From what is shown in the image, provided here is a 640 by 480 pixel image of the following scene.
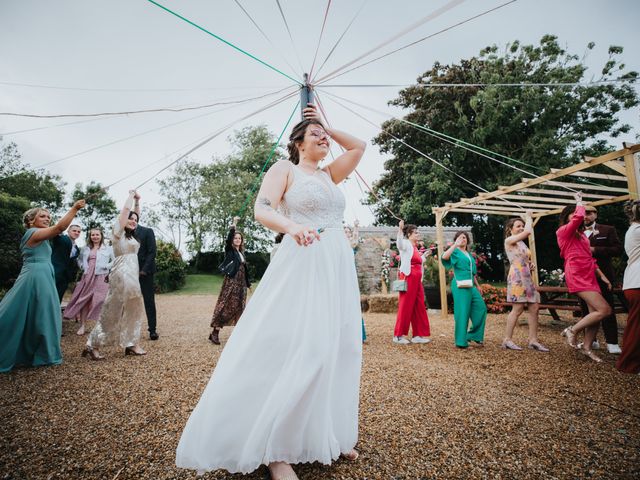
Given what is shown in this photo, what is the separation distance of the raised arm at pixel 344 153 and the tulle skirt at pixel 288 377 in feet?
2.05

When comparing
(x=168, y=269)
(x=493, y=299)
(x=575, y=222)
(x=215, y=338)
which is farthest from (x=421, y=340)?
(x=168, y=269)

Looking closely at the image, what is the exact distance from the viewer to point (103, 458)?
2074mm

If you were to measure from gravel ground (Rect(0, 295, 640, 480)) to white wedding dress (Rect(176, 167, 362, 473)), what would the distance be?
384 mm

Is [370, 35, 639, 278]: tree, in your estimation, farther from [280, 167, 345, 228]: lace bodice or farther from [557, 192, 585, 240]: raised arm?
[280, 167, 345, 228]: lace bodice

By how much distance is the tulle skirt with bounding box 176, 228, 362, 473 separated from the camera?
1.58 meters

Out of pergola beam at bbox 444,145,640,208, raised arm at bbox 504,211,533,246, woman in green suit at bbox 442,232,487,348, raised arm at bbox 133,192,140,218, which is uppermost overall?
pergola beam at bbox 444,145,640,208

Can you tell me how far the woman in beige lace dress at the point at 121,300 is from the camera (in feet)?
14.9

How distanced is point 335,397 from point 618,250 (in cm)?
617

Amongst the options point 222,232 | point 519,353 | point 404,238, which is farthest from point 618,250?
point 222,232

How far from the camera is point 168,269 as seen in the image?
60.7ft

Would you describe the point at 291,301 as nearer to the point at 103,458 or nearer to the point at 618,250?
the point at 103,458

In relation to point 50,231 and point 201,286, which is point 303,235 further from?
point 201,286

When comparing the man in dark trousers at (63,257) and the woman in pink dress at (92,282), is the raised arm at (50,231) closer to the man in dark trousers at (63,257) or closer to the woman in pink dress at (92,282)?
the man in dark trousers at (63,257)

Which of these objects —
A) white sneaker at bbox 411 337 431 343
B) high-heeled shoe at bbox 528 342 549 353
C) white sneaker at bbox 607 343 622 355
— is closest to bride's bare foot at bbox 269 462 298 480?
white sneaker at bbox 411 337 431 343
